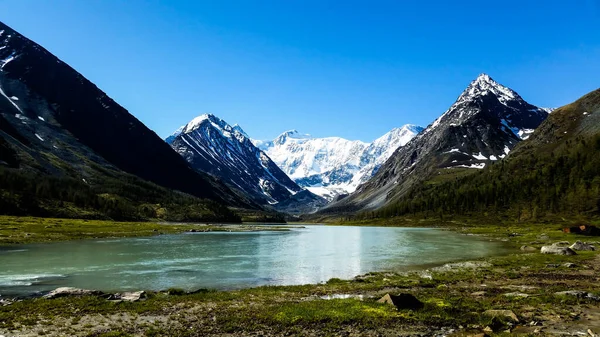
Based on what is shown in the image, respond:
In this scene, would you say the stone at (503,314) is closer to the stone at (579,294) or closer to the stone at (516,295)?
the stone at (516,295)

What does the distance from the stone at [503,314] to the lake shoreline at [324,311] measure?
278 millimetres

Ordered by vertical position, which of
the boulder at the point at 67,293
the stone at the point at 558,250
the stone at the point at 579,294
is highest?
the stone at the point at 579,294

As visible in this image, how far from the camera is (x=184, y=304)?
109 feet

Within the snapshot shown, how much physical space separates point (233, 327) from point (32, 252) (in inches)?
2696

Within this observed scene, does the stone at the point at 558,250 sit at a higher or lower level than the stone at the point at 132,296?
higher

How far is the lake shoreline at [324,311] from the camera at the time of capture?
2486 cm

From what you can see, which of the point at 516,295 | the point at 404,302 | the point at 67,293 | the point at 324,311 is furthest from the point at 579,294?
the point at 67,293

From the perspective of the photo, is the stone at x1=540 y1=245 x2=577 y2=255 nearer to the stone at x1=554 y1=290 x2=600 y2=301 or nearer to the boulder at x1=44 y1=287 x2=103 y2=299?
the stone at x1=554 y1=290 x2=600 y2=301

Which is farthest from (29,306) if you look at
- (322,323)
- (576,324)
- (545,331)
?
(576,324)

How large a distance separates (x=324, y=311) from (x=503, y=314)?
1294 cm

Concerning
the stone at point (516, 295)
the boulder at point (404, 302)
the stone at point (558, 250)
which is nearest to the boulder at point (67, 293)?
the boulder at point (404, 302)

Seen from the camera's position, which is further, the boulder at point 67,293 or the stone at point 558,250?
the stone at point 558,250

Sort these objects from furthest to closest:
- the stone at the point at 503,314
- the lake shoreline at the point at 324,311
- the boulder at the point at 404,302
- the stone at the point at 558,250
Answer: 1. the stone at the point at 558,250
2. the boulder at the point at 404,302
3. the stone at the point at 503,314
4. the lake shoreline at the point at 324,311

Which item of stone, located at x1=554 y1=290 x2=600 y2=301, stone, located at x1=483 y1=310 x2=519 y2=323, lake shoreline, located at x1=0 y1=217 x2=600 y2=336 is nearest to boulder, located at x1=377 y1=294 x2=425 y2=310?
lake shoreline, located at x1=0 y1=217 x2=600 y2=336
